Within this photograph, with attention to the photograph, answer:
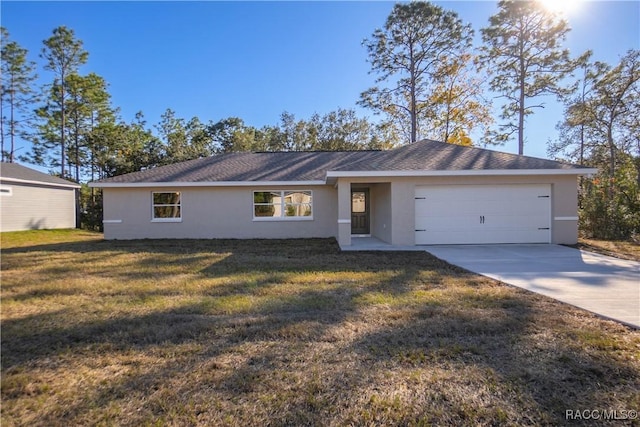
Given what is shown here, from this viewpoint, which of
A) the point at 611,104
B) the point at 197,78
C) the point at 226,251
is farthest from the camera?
the point at 611,104

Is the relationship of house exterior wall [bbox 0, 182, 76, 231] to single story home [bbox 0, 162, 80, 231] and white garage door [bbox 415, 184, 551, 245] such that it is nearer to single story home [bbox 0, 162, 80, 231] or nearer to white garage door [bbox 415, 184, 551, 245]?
single story home [bbox 0, 162, 80, 231]

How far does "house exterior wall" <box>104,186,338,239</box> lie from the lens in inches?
543

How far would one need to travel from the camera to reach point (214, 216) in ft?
45.4

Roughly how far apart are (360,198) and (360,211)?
0.63 meters

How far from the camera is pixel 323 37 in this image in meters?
13.0

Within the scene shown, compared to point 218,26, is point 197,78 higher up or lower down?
higher up

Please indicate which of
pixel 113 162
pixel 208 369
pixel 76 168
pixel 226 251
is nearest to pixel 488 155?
pixel 226 251

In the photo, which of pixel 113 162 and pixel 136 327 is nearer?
pixel 136 327

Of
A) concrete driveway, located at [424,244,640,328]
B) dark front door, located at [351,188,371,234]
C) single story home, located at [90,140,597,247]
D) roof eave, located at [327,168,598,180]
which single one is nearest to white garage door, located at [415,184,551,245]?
single story home, located at [90,140,597,247]

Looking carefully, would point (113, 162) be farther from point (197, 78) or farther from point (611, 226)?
point (611, 226)

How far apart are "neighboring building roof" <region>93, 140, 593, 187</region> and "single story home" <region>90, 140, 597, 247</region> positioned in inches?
1.7

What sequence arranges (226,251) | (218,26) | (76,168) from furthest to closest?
(76,168) → (218,26) → (226,251)

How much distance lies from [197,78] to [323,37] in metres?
9.38

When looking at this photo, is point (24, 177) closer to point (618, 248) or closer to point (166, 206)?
point (166, 206)
